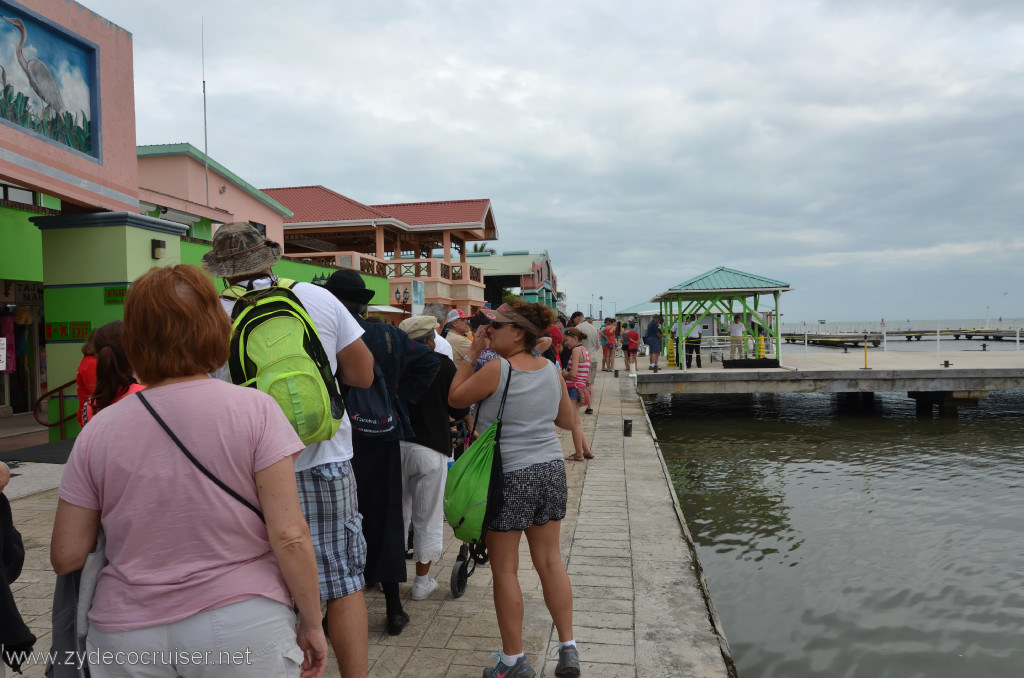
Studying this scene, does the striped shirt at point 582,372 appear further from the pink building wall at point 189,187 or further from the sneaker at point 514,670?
the pink building wall at point 189,187

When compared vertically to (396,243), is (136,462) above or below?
below

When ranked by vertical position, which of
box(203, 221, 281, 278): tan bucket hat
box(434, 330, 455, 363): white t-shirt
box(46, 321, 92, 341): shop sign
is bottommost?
box(434, 330, 455, 363): white t-shirt

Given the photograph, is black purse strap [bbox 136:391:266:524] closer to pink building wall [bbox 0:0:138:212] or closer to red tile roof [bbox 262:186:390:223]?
pink building wall [bbox 0:0:138:212]

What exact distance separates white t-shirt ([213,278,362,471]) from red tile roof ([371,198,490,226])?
2647 centimetres

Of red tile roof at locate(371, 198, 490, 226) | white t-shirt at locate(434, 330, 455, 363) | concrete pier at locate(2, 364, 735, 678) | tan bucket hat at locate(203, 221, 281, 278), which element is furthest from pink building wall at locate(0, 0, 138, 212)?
red tile roof at locate(371, 198, 490, 226)

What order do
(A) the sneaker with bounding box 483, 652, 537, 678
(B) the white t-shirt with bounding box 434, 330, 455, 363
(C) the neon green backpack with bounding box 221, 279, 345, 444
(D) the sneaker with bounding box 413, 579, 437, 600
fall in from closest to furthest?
1. (C) the neon green backpack with bounding box 221, 279, 345, 444
2. (A) the sneaker with bounding box 483, 652, 537, 678
3. (D) the sneaker with bounding box 413, 579, 437, 600
4. (B) the white t-shirt with bounding box 434, 330, 455, 363

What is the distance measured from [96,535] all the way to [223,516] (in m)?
0.34

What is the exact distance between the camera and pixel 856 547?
7.11m

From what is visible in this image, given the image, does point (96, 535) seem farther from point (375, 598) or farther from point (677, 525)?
point (677, 525)

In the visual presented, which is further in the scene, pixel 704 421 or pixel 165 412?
pixel 704 421

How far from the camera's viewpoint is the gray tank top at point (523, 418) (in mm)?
3232

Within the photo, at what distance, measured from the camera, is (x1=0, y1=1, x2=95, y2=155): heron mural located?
23.3 feet

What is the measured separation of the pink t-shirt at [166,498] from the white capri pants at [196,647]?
0.03m

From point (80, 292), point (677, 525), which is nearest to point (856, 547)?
point (677, 525)
